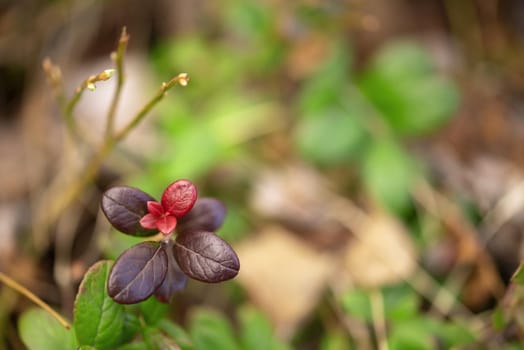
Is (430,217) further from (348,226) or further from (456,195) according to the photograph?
(348,226)

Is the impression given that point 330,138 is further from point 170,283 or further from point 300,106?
point 170,283

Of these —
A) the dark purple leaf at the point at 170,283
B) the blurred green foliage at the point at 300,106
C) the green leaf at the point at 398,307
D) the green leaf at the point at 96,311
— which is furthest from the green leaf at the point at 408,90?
the green leaf at the point at 96,311

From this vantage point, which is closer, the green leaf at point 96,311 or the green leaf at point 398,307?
the green leaf at point 96,311

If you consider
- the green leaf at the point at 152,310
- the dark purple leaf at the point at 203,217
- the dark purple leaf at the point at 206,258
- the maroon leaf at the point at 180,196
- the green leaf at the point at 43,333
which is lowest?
the green leaf at the point at 43,333

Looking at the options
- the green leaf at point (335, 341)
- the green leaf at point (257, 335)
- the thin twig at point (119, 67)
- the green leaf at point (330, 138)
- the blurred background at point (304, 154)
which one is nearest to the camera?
the thin twig at point (119, 67)

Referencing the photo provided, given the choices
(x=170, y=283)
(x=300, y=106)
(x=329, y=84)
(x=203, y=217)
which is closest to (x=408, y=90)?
(x=329, y=84)

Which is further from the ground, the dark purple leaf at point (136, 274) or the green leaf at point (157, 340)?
the dark purple leaf at point (136, 274)

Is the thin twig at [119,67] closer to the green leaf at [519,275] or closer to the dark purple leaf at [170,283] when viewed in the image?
the dark purple leaf at [170,283]

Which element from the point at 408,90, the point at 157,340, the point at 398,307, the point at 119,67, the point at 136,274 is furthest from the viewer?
the point at 408,90
